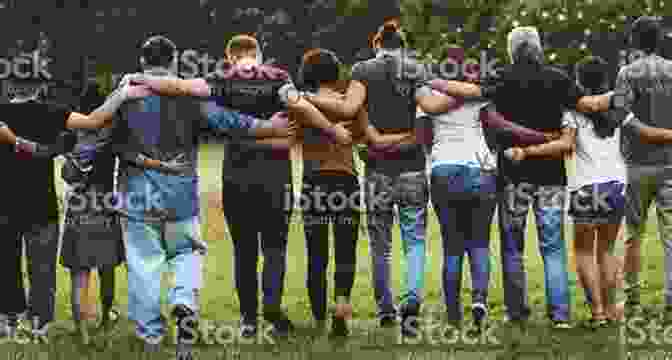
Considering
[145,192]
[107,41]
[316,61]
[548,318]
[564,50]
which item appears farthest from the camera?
[107,41]

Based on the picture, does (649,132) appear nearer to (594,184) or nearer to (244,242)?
(594,184)

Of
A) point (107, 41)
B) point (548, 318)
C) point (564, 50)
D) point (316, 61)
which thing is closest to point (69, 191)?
point (316, 61)

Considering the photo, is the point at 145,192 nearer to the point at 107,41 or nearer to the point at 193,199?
the point at 193,199

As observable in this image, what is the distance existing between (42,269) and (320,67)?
7.33 feet

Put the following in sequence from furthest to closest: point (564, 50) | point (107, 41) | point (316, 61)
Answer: point (107, 41)
point (564, 50)
point (316, 61)

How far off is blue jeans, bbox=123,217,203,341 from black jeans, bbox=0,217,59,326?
92 cm

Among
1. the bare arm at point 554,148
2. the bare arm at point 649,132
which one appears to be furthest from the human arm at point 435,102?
the bare arm at point 649,132

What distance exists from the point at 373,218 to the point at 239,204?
0.96 metres

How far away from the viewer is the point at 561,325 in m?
9.84

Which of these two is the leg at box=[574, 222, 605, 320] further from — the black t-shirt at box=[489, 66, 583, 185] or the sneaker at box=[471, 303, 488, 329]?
the sneaker at box=[471, 303, 488, 329]

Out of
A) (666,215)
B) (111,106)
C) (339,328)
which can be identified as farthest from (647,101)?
(111,106)

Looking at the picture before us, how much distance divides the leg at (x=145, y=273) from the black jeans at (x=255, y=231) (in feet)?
2.49

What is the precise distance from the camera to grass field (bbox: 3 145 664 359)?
917 centimetres

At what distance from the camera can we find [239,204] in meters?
9.65
